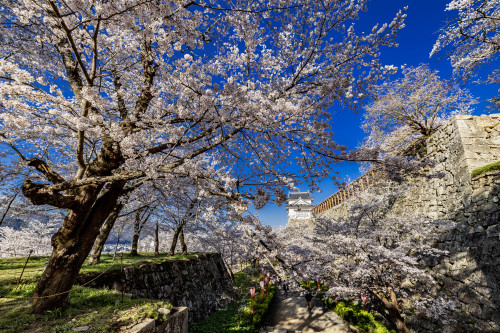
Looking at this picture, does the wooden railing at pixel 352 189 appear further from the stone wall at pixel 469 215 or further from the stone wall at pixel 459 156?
the stone wall at pixel 469 215

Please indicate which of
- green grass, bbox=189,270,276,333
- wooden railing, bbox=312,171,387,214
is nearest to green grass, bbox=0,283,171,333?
green grass, bbox=189,270,276,333

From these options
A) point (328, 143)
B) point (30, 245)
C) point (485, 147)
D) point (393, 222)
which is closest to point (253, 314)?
point (393, 222)

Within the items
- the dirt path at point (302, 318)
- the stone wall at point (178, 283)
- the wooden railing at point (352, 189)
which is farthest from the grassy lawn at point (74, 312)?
the dirt path at point (302, 318)

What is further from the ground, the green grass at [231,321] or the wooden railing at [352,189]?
the wooden railing at [352,189]

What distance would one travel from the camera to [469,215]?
6832 millimetres

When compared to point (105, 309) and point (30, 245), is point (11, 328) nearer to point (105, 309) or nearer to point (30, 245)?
point (105, 309)

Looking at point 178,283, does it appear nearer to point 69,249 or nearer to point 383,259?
point 69,249

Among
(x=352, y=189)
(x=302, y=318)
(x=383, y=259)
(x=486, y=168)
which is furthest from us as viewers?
(x=302, y=318)

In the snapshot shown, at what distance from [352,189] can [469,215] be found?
3975mm

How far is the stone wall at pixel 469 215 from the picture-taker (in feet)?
19.5

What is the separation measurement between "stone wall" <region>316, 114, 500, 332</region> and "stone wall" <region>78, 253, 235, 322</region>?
995 cm

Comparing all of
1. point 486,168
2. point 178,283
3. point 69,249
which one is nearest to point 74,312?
point 69,249

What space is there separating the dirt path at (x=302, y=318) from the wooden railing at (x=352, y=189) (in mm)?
6411

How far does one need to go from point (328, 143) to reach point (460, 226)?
23.2 ft
